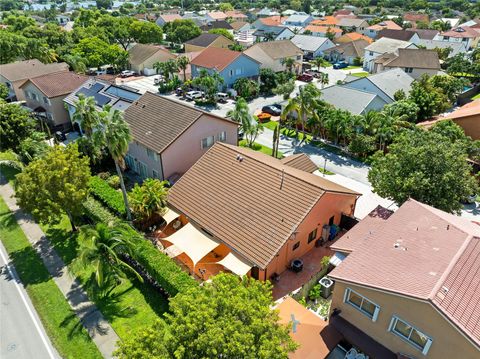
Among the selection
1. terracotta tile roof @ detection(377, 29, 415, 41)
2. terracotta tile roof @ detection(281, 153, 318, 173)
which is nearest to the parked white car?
terracotta tile roof @ detection(281, 153, 318, 173)

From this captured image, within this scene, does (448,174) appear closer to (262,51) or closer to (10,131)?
(10,131)

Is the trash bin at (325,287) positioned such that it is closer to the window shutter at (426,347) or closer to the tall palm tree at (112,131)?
the window shutter at (426,347)

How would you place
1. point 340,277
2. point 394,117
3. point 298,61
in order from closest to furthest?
point 340,277 < point 394,117 < point 298,61

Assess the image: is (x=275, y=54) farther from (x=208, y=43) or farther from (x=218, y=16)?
(x=218, y=16)

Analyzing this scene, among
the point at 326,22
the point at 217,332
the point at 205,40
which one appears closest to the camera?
the point at 217,332

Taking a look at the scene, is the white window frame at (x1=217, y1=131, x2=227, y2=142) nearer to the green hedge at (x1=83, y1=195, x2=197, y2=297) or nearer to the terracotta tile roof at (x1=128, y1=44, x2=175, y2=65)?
the green hedge at (x1=83, y1=195, x2=197, y2=297)

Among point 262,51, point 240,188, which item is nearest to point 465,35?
point 262,51

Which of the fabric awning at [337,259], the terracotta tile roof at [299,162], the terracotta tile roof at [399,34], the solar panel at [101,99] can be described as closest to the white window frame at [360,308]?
the fabric awning at [337,259]

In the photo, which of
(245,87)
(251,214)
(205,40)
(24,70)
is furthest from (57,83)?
(205,40)
